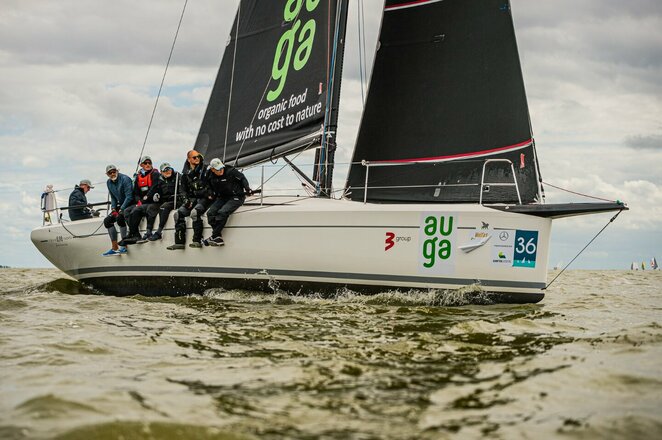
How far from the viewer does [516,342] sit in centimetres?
611

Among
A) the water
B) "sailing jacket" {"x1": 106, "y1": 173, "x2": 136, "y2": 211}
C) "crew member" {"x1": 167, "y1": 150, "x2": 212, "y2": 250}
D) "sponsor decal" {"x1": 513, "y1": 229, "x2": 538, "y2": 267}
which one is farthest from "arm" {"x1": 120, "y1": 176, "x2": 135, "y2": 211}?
"sponsor decal" {"x1": 513, "y1": 229, "x2": 538, "y2": 267}

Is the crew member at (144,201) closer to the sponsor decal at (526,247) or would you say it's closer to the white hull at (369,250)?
the white hull at (369,250)

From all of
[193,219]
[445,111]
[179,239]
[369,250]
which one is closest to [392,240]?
[369,250]

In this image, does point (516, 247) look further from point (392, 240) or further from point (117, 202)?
point (117, 202)

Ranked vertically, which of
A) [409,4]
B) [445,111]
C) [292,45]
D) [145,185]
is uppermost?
[409,4]

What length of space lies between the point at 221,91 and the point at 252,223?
12.5 ft

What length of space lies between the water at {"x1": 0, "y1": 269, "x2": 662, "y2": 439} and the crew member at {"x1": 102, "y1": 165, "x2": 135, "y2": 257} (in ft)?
14.3

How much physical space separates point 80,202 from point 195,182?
154 inches

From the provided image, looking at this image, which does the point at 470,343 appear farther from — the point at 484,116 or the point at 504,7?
the point at 504,7

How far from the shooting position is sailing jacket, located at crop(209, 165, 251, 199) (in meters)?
11.0

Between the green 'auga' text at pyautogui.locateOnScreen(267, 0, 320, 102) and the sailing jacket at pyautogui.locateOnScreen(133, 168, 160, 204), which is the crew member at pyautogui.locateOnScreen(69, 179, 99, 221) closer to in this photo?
the sailing jacket at pyautogui.locateOnScreen(133, 168, 160, 204)

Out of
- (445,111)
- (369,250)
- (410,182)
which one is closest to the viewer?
(369,250)

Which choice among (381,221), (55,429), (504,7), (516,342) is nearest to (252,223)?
(381,221)

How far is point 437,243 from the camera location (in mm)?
9344
